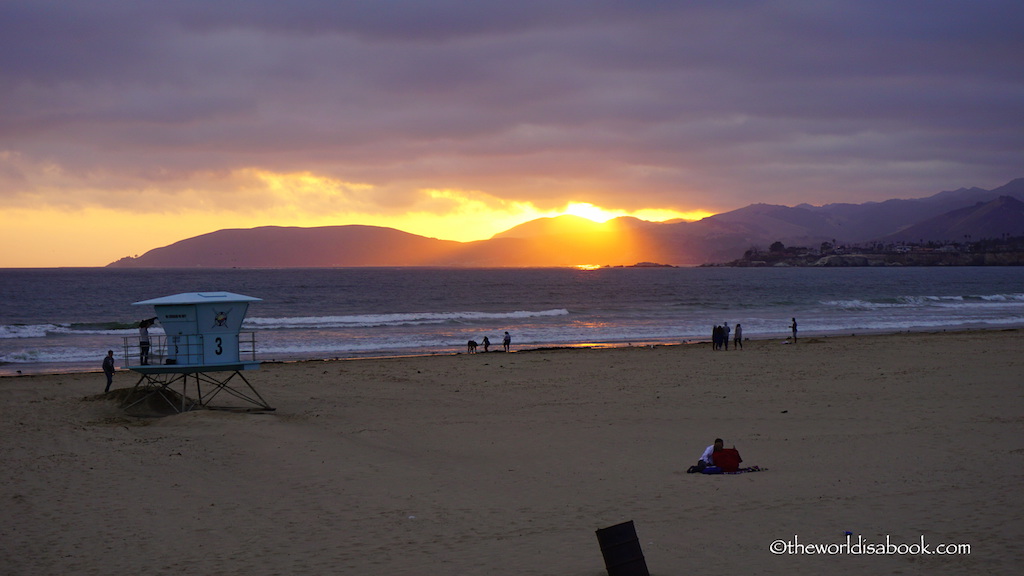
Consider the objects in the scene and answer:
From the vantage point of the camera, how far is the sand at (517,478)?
8.05 meters

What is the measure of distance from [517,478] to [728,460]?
10.5 feet

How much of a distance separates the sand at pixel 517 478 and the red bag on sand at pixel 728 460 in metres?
0.37

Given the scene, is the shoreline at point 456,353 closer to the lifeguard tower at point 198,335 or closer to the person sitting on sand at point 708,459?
the lifeguard tower at point 198,335

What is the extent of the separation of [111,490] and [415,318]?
44.2 metres

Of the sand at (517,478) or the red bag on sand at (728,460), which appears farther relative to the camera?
the red bag on sand at (728,460)

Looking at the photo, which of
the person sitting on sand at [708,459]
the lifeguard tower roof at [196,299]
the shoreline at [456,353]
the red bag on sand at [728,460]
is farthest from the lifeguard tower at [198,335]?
the red bag on sand at [728,460]

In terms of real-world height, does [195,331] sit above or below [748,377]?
above

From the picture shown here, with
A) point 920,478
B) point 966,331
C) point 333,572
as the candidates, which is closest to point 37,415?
point 333,572

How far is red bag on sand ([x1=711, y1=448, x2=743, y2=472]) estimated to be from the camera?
1127cm

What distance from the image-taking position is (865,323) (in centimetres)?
4862

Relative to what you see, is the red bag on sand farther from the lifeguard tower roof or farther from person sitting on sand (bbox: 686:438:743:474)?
the lifeguard tower roof

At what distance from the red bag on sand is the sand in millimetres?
372

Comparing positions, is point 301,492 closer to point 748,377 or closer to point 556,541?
point 556,541

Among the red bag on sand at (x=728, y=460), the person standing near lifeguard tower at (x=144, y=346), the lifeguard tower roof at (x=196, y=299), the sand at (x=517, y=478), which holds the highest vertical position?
the lifeguard tower roof at (x=196, y=299)
